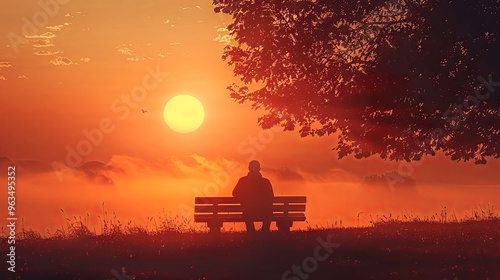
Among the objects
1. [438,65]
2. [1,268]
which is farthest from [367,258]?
[1,268]

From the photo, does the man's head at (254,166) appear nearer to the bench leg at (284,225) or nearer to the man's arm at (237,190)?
the man's arm at (237,190)

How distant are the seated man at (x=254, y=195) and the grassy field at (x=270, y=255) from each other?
0.61 m

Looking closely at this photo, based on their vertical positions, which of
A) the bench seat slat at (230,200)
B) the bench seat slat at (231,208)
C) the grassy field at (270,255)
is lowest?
the grassy field at (270,255)

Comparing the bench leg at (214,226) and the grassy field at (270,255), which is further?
the bench leg at (214,226)

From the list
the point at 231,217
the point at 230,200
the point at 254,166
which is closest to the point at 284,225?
the point at 231,217

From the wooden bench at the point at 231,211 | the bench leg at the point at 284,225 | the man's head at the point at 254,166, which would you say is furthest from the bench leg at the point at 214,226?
the man's head at the point at 254,166

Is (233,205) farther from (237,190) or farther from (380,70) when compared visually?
(380,70)

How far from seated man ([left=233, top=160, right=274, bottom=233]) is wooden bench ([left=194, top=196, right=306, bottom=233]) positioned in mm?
492

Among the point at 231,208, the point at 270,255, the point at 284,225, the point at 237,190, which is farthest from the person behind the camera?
the point at 284,225

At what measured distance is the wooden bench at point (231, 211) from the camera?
77.9 feet

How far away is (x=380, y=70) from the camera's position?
76.5 ft

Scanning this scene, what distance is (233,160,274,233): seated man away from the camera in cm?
2291

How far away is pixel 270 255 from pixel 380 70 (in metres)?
7.29

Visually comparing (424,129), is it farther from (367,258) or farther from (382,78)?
(367,258)
